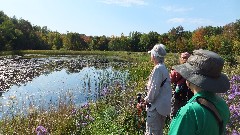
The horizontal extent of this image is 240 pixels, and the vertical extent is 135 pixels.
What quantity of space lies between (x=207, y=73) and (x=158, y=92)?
10.5 ft

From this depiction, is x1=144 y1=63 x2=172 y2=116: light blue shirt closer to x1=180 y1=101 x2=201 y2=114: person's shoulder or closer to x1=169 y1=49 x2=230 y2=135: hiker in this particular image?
x1=169 y1=49 x2=230 y2=135: hiker

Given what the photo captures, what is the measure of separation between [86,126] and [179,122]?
586 centimetres

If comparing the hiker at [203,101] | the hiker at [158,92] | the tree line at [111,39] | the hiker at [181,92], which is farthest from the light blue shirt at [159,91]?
the tree line at [111,39]

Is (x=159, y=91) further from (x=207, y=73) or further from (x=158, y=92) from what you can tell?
(x=207, y=73)

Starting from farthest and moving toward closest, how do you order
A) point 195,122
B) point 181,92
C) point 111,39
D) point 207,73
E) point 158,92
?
point 111,39, point 181,92, point 158,92, point 207,73, point 195,122

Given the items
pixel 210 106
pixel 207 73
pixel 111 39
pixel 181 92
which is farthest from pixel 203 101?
pixel 111 39

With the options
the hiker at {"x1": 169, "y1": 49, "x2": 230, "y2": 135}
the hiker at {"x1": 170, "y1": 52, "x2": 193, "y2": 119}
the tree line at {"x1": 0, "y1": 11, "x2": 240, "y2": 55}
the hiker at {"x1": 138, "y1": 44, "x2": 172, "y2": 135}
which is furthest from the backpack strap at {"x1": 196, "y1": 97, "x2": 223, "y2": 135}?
the tree line at {"x1": 0, "y1": 11, "x2": 240, "y2": 55}

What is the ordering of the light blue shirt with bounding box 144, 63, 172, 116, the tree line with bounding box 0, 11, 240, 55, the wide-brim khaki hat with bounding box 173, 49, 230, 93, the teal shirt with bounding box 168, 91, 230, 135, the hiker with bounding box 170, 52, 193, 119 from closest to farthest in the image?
the teal shirt with bounding box 168, 91, 230, 135, the wide-brim khaki hat with bounding box 173, 49, 230, 93, the light blue shirt with bounding box 144, 63, 172, 116, the hiker with bounding box 170, 52, 193, 119, the tree line with bounding box 0, 11, 240, 55

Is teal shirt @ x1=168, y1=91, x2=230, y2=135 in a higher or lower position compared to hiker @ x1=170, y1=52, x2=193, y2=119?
higher

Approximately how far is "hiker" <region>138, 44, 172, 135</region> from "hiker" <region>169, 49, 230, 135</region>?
304 cm

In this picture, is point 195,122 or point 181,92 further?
point 181,92

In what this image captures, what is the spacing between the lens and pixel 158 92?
527cm

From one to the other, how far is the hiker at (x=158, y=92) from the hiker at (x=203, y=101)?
9.99 ft

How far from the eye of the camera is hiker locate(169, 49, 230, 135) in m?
1.94
